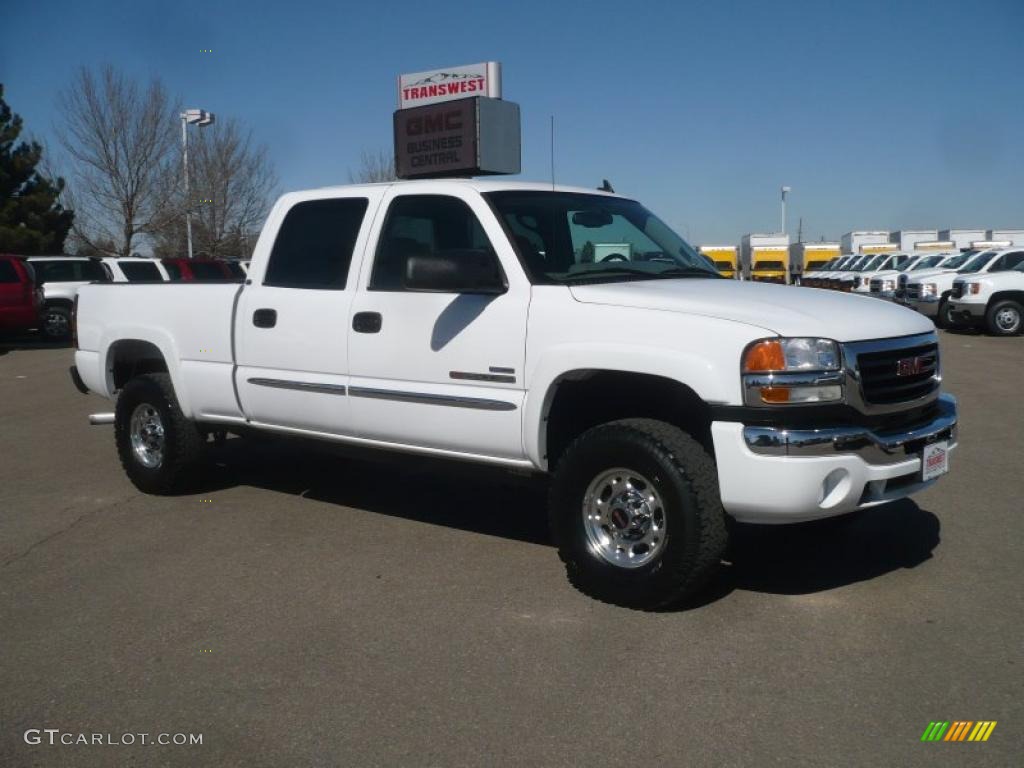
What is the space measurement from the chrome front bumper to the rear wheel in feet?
66.4

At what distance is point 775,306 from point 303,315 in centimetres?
276

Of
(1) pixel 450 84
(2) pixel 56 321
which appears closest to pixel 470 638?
(1) pixel 450 84

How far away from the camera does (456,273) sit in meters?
4.87

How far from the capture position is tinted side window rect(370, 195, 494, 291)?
547cm

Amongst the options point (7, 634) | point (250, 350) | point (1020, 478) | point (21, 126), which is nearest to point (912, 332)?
point (1020, 478)

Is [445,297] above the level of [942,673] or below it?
above

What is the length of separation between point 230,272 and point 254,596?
17890 millimetres

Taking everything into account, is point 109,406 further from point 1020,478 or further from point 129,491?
point 1020,478

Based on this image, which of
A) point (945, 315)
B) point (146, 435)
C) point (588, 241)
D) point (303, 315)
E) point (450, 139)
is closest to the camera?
point (588, 241)

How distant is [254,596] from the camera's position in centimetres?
492

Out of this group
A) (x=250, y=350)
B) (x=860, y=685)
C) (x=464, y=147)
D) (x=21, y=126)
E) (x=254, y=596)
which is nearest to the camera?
(x=860, y=685)

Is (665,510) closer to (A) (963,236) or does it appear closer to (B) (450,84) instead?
(B) (450,84)

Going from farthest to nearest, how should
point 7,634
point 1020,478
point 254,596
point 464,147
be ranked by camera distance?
point 464,147, point 1020,478, point 254,596, point 7,634

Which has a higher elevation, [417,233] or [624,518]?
[417,233]
